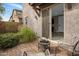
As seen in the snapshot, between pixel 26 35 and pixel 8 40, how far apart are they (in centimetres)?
27

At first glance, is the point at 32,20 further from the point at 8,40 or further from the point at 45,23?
the point at 8,40

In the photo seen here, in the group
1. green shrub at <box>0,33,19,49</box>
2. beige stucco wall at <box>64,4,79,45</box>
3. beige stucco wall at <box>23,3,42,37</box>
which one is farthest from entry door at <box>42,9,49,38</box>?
green shrub at <box>0,33,19,49</box>

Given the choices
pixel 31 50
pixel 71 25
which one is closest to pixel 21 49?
pixel 31 50

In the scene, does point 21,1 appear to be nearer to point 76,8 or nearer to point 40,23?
point 40,23

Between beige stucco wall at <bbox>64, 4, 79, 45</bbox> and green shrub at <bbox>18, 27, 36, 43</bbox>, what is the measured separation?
485 mm

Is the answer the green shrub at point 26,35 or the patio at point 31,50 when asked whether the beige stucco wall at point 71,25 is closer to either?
the patio at point 31,50

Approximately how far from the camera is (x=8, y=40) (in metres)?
2.26

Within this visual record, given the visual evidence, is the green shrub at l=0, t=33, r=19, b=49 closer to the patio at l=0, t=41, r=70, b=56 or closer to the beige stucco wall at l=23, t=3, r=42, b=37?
the patio at l=0, t=41, r=70, b=56

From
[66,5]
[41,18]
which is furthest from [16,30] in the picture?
[66,5]

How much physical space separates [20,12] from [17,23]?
0.17 m

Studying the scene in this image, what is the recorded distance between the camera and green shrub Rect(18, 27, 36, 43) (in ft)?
7.50

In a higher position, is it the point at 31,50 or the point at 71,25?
the point at 71,25

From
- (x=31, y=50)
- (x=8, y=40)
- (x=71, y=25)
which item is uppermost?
(x=71, y=25)

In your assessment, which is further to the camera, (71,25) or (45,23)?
(45,23)
